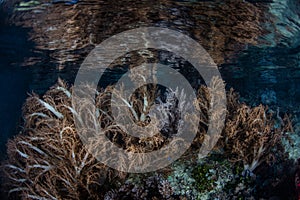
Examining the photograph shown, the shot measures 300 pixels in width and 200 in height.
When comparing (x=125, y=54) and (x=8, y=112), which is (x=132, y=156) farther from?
(x=8, y=112)

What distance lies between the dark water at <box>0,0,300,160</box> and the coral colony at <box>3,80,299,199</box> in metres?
3.49

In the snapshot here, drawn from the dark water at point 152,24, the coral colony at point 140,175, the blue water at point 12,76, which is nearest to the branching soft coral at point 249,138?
the coral colony at point 140,175

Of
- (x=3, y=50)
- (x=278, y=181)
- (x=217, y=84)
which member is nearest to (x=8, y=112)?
(x=3, y=50)

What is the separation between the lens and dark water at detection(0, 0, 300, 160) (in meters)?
8.12

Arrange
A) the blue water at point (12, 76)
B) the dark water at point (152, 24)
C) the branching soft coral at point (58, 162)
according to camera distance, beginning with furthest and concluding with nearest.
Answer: the blue water at point (12, 76) → the dark water at point (152, 24) → the branching soft coral at point (58, 162)

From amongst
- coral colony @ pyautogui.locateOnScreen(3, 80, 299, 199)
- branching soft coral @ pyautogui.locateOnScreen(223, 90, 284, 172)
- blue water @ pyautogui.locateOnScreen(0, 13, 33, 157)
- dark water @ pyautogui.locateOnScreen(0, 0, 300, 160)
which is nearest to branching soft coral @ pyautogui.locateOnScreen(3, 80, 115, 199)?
coral colony @ pyautogui.locateOnScreen(3, 80, 299, 199)

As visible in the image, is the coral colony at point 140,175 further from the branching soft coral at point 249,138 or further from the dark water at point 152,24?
the dark water at point 152,24

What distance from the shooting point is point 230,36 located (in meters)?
10.9

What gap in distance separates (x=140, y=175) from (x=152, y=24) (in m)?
6.26

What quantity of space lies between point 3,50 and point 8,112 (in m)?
8.37

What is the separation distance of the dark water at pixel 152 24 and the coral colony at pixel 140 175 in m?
3.49

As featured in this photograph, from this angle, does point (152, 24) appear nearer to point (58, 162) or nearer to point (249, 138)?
point (249, 138)

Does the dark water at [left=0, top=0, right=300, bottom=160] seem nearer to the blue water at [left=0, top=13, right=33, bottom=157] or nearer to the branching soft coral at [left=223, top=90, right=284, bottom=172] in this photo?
the blue water at [left=0, top=13, right=33, bottom=157]

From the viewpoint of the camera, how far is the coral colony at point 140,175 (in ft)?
16.6
